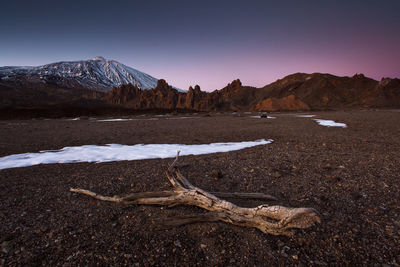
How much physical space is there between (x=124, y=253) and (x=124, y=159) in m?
4.53

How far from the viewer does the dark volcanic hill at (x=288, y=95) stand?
121750 mm

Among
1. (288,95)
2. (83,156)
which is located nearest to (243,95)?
(288,95)

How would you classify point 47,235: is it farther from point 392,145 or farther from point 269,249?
point 392,145

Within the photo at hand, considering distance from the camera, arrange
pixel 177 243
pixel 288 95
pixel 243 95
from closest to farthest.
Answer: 1. pixel 177 243
2. pixel 288 95
3. pixel 243 95

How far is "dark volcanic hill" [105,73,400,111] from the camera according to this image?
399ft

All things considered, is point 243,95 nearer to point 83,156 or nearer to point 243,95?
point 243,95

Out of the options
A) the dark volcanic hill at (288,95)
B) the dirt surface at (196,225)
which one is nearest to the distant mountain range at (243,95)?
the dark volcanic hill at (288,95)

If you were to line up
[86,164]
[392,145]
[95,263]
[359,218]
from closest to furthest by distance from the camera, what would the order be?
[95,263] → [359,218] → [86,164] → [392,145]

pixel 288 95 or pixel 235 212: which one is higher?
pixel 288 95

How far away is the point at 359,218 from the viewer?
2828 mm

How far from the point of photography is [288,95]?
143250 mm

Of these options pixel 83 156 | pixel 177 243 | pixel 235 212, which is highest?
pixel 235 212

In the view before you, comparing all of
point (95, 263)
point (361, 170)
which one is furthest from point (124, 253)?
point (361, 170)

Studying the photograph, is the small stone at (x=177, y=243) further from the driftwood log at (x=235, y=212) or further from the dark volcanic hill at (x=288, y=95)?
the dark volcanic hill at (x=288, y=95)
